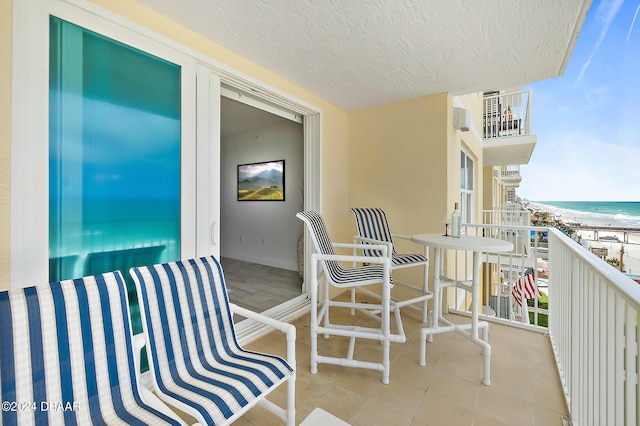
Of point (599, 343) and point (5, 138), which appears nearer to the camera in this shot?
point (599, 343)

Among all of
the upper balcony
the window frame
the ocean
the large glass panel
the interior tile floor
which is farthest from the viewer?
the ocean

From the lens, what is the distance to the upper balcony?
523 cm

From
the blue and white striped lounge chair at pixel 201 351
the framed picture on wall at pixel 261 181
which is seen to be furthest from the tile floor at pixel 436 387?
the framed picture on wall at pixel 261 181

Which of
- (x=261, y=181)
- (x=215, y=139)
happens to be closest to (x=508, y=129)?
(x=261, y=181)

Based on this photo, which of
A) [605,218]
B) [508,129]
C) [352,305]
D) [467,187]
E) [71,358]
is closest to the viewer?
[71,358]

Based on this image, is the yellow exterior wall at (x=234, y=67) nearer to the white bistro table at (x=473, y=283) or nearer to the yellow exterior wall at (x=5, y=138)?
the yellow exterior wall at (x=5, y=138)

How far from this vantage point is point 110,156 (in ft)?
5.23

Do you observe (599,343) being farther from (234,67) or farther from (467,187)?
(467,187)

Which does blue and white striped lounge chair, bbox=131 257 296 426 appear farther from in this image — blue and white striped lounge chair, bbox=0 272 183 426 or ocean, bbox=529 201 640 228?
ocean, bbox=529 201 640 228

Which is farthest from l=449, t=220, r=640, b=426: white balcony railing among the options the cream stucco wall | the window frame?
the window frame

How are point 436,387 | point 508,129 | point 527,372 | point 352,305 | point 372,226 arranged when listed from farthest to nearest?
point 508,129 → point 372,226 → point 352,305 → point 527,372 → point 436,387

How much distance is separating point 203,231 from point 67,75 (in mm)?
1177

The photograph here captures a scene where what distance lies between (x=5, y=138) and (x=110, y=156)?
1.34 ft

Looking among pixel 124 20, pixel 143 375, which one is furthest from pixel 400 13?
pixel 143 375
